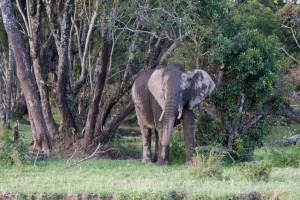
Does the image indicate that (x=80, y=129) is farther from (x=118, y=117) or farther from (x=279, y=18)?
(x=279, y=18)

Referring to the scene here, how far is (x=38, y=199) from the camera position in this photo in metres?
9.27

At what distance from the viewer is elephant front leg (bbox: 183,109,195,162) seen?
12.7 m

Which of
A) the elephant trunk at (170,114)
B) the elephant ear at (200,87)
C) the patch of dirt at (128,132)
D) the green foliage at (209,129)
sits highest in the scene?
the elephant ear at (200,87)

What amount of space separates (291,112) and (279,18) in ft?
34.4

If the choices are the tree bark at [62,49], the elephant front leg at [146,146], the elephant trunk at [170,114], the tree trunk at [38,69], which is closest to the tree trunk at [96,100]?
the tree bark at [62,49]

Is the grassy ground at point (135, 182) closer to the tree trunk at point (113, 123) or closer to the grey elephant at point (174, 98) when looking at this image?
the grey elephant at point (174, 98)

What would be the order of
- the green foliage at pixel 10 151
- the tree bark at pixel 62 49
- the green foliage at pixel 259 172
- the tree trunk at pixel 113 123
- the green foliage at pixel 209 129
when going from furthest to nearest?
the tree trunk at pixel 113 123
the tree bark at pixel 62 49
the green foliage at pixel 209 129
the green foliage at pixel 10 151
the green foliage at pixel 259 172

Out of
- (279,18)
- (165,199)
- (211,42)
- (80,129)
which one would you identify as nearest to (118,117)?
(80,129)

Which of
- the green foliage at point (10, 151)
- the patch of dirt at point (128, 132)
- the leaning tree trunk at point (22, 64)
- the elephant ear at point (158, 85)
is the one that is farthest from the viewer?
the patch of dirt at point (128, 132)

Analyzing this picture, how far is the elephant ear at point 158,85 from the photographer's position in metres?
12.7

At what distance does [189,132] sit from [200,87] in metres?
0.98

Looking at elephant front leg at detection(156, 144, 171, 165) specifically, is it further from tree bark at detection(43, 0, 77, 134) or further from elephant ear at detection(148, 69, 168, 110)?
tree bark at detection(43, 0, 77, 134)

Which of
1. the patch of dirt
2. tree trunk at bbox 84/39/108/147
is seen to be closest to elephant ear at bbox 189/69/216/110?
tree trunk at bbox 84/39/108/147

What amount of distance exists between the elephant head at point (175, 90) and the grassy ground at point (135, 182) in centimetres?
102
